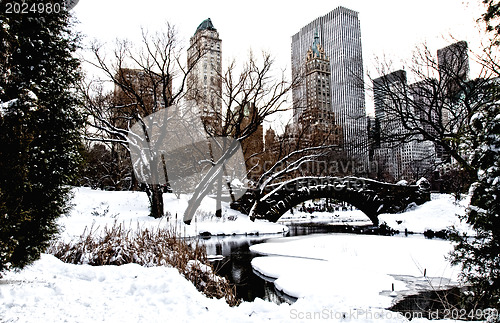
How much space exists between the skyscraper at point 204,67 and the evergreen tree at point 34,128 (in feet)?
41.3

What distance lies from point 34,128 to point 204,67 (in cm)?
2023

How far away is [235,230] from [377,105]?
10.5 meters

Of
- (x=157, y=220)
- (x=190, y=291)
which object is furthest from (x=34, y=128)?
(x=157, y=220)

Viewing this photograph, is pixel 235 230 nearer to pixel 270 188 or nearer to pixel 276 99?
pixel 270 188

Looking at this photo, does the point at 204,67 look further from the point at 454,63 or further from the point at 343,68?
the point at 454,63

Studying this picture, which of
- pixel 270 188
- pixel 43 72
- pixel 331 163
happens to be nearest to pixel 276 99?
pixel 270 188

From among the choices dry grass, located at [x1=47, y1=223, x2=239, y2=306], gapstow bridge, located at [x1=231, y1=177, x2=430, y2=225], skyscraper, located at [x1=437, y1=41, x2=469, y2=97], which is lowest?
dry grass, located at [x1=47, y1=223, x2=239, y2=306]

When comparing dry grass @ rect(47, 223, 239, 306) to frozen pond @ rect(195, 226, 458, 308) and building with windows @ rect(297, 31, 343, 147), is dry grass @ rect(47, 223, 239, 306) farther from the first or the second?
building with windows @ rect(297, 31, 343, 147)

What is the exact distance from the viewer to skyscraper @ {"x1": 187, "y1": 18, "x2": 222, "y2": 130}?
1803 cm

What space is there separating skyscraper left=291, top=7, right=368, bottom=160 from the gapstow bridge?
2847 mm

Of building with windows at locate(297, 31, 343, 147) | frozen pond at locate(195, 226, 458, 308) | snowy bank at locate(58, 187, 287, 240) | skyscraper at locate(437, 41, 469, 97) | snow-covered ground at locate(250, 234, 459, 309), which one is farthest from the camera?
building with windows at locate(297, 31, 343, 147)

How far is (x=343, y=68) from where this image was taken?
20828mm

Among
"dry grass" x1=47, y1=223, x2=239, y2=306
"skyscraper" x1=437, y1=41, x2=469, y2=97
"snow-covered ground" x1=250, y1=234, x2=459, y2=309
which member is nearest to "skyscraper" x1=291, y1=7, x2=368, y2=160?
"skyscraper" x1=437, y1=41, x2=469, y2=97

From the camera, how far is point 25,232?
15.0ft
